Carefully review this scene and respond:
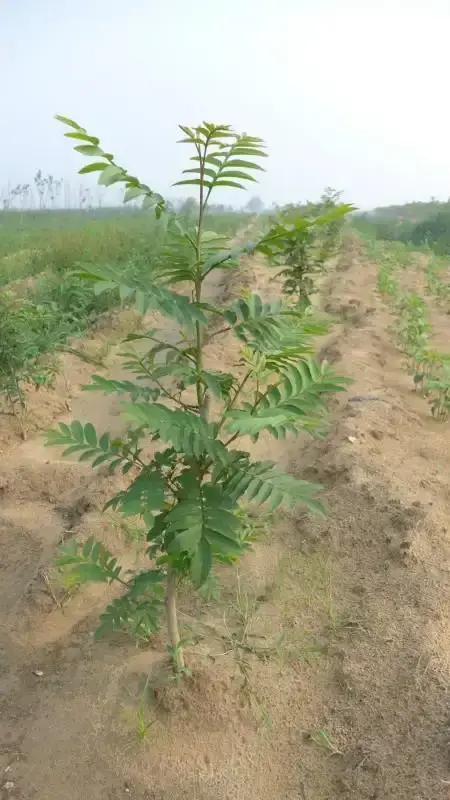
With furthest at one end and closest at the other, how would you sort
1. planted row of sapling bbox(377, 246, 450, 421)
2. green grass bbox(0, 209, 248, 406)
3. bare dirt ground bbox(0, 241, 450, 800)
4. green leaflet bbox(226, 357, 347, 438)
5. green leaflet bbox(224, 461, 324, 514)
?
planted row of sapling bbox(377, 246, 450, 421), green grass bbox(0, 209, 248, 406), bare dirt ground bbox(0, 241, 450, 800), green leaflet bbox(226, 357, 347, 438), green leaflet bbox(224, 461, 324, 514)

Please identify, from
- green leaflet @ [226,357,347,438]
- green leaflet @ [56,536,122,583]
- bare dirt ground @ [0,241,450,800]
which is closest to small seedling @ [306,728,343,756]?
bare dirt ground @ [0,241,450,800]

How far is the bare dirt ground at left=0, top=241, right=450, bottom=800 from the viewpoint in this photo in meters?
2.29

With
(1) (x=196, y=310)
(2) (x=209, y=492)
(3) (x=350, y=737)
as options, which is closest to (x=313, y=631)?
(3) (x=350, y=737)

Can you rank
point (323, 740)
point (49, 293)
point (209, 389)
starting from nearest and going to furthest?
point (209, 389), point (323, 740), point (49, 293)

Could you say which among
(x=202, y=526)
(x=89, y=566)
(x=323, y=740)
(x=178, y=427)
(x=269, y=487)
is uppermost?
(x=178, y=427)

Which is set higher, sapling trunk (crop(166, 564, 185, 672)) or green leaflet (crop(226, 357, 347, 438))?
green leaflet (crop(226, 357, 347, 438))

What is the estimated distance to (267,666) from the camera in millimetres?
2740

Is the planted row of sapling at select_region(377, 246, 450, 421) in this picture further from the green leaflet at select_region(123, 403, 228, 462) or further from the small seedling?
the green leaflet at select_region(123, 403, 228, 462)

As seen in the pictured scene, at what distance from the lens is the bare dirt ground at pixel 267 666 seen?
7.53ft

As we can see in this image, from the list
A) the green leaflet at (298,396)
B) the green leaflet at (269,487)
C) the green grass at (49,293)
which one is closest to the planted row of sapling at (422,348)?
the green grass at (49,293)

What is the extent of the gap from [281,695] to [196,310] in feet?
5.58

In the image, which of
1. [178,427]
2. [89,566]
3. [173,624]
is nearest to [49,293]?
[89,566]

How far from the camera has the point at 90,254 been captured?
1115 cm

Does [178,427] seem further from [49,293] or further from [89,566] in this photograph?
[49,293]
